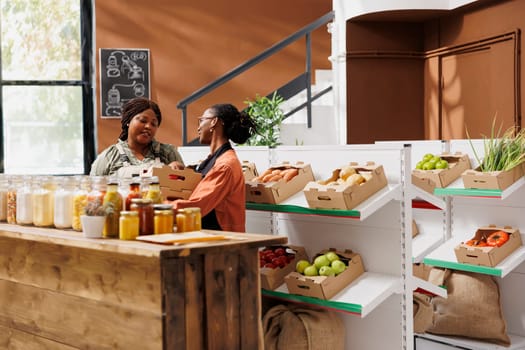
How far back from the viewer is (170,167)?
3.78 metres

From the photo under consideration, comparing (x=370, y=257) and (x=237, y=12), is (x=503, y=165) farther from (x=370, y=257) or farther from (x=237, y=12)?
(x=237, y=12)

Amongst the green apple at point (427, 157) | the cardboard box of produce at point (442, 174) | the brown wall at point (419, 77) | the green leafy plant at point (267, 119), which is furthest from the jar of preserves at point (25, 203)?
the brown wall at point (419, 77)

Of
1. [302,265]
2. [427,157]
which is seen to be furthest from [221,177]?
[427,157]

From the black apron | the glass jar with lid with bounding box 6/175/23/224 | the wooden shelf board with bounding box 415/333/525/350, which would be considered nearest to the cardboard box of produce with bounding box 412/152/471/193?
the wooden shelf board with bounding box 415/333/525/350

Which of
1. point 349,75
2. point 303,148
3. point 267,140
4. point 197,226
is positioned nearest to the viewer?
point 197,226

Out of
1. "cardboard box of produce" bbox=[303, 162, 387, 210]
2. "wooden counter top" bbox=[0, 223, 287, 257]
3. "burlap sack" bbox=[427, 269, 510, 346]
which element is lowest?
"burlap sack" bbox=[427, 269, 510, 346]

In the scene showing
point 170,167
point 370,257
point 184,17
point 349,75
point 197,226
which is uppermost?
point 184,17

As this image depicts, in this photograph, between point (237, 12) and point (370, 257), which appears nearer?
point (370, 257)

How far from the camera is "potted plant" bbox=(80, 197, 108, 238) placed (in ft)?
9.18

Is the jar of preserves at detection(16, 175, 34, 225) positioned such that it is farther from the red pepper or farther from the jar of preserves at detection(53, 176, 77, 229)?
the red pepper

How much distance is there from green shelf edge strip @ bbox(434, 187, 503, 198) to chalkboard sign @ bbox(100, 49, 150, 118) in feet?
17.1

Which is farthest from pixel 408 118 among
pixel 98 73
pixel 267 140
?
pixel 98 73

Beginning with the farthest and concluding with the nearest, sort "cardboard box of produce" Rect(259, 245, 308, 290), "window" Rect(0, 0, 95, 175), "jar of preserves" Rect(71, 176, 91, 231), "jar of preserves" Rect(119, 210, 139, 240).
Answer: "window" Rect(0, 0, 95, 175), "cardboard box of produce" Rect(259, 245, 308, 290), "jar of preserves" Rect(71, 176, 91, 231), "jar of preserves" Rect(119, 210, 139, 240)

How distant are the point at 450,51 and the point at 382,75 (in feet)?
2.70
